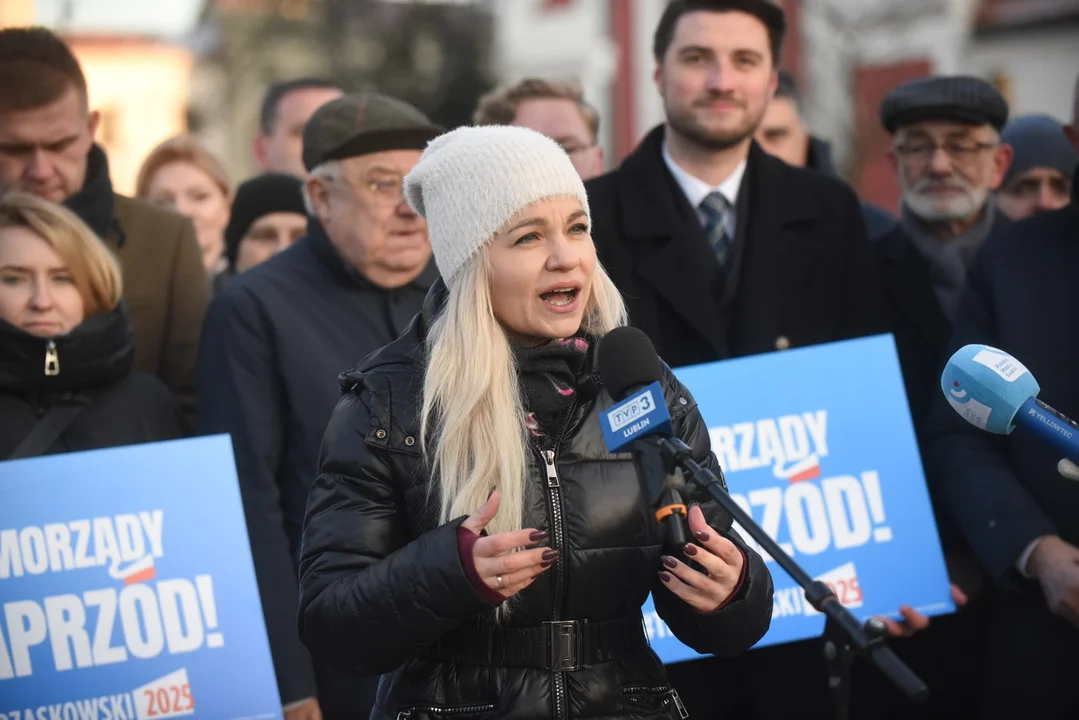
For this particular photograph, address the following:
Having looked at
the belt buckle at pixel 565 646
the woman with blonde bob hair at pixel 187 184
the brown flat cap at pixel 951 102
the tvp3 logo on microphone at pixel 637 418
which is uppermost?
the woman with blonde bob hair at pixel 187 184

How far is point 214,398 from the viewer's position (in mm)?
5043

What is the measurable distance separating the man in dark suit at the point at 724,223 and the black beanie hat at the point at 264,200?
2.13 meters

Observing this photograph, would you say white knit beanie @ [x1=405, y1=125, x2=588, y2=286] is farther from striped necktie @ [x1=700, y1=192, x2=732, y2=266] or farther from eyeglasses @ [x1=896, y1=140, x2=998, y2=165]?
eyeglasses @ [x1=896, y1=140, x2=998, y2=165]

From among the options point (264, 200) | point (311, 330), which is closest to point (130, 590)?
point (311, 330)

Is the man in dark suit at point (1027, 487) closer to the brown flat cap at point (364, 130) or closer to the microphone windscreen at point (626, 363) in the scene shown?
the brown flat cap at point (364, 130)

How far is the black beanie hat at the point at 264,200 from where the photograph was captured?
7156 millimetres

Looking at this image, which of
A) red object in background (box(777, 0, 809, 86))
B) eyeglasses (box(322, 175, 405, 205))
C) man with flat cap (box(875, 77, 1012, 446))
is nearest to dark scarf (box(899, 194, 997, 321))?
man with flat cap (box(875, 77, 1012, 446))

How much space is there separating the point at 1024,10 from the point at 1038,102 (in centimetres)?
216

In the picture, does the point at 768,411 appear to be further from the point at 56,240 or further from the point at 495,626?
the point at 56,240

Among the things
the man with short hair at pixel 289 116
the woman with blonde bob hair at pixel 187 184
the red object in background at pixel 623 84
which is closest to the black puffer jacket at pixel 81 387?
the man with short hair at pixel 289 116

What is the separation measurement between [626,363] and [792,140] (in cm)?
489

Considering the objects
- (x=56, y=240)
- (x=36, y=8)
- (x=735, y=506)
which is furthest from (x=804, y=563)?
(x=36, y=8)

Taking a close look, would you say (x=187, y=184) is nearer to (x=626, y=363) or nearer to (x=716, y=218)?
(x=716, y=218)

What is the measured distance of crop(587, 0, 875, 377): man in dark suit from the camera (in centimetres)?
528
